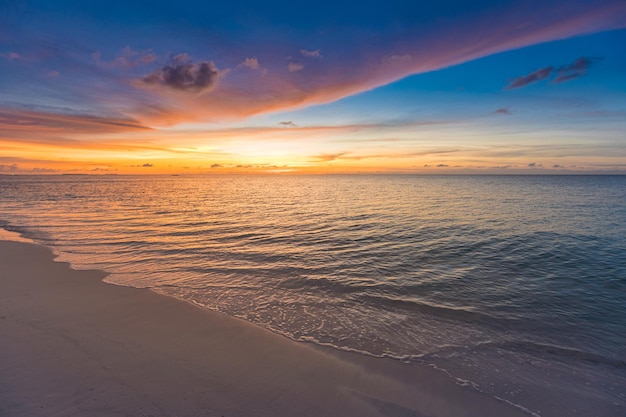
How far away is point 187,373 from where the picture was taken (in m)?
6.91

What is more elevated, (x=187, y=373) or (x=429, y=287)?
(x=187, y=373)

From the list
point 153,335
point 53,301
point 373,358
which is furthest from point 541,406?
point 53,301

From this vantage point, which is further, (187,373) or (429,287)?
(429,287)

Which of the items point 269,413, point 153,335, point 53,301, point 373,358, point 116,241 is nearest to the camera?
point 269,413

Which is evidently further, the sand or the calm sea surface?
the calm sea surface

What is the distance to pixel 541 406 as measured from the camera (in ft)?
21.1

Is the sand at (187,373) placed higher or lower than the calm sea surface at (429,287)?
higher

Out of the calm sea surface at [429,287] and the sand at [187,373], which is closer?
the sand at [187,373]

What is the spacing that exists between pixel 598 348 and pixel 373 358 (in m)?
6.67

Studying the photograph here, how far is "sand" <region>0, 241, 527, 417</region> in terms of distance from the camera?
594cm

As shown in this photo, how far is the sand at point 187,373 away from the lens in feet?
19.5

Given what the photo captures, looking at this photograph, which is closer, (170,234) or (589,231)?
(170,234)

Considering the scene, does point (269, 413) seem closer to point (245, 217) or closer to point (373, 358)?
point (373, 358)

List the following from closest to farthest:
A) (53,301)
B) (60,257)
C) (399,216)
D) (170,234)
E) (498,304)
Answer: (53,301)
(498,304)
(60,257)
(170,234)
(399,216)
